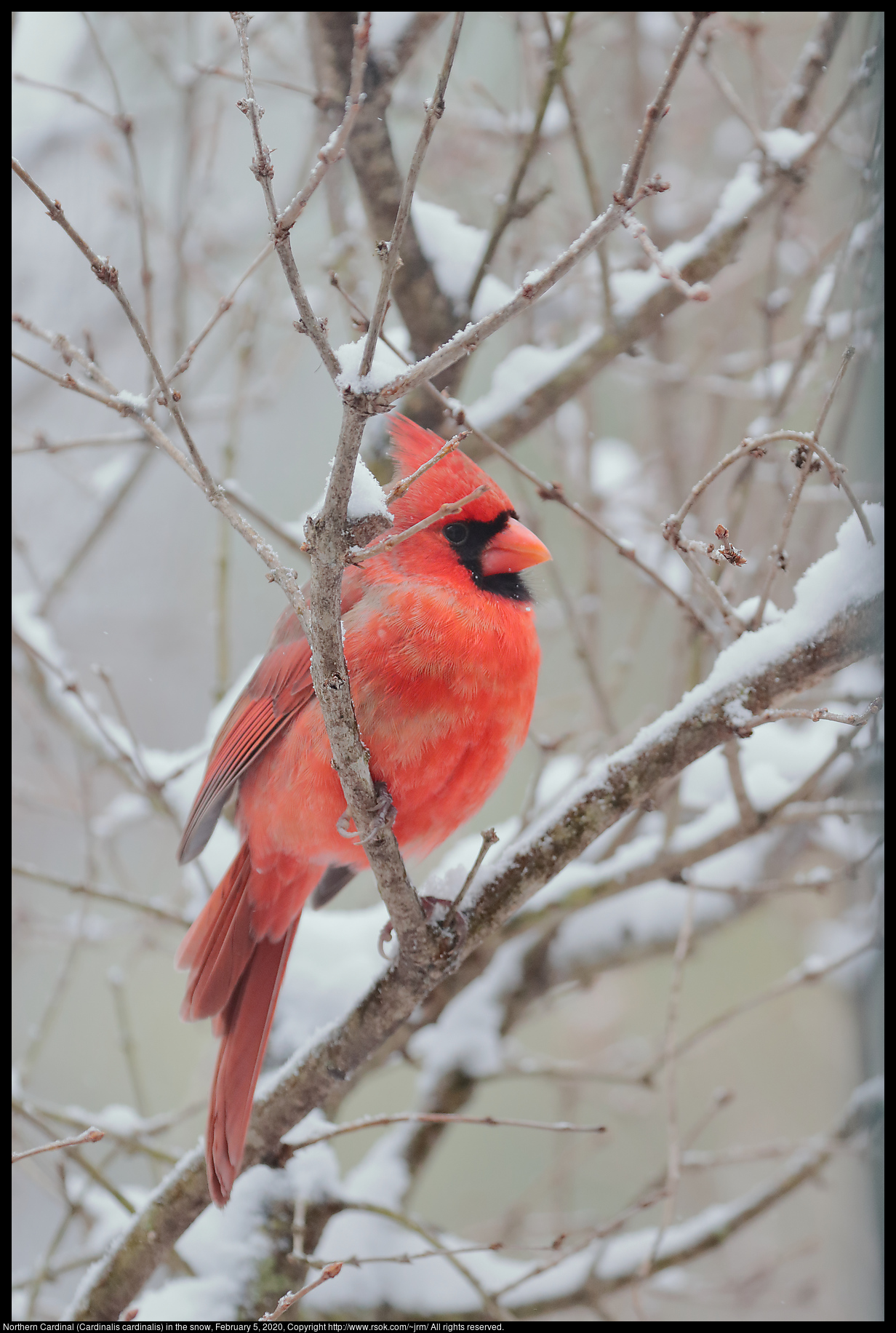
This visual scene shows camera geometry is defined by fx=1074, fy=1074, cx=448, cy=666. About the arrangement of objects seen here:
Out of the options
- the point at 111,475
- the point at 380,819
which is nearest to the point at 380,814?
the point at 380,819

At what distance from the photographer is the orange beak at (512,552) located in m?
1.50

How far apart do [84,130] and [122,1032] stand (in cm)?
201

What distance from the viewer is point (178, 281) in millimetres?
2383

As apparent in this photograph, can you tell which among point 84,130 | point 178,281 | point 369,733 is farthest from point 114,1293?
point 84,130

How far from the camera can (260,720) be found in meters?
1.60

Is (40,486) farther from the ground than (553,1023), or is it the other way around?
(40,486)

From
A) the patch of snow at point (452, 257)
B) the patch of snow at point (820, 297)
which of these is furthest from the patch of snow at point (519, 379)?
the patch of snow at point (820, 297)

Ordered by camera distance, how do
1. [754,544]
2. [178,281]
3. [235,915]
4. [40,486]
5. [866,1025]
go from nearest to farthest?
[866,1025] < [235,915] < [754,544] < [178,281] < [40,486]

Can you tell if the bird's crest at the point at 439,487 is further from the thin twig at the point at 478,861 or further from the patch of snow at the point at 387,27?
the patch of snow at the point at 387,27

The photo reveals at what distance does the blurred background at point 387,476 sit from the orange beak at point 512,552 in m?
0.27

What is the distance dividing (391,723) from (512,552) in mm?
300

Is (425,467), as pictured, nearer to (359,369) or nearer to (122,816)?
(359,369)

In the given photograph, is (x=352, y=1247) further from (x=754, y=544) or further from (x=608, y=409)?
(x=608, y=409)

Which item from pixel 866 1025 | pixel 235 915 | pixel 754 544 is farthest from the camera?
pixel 754 544
